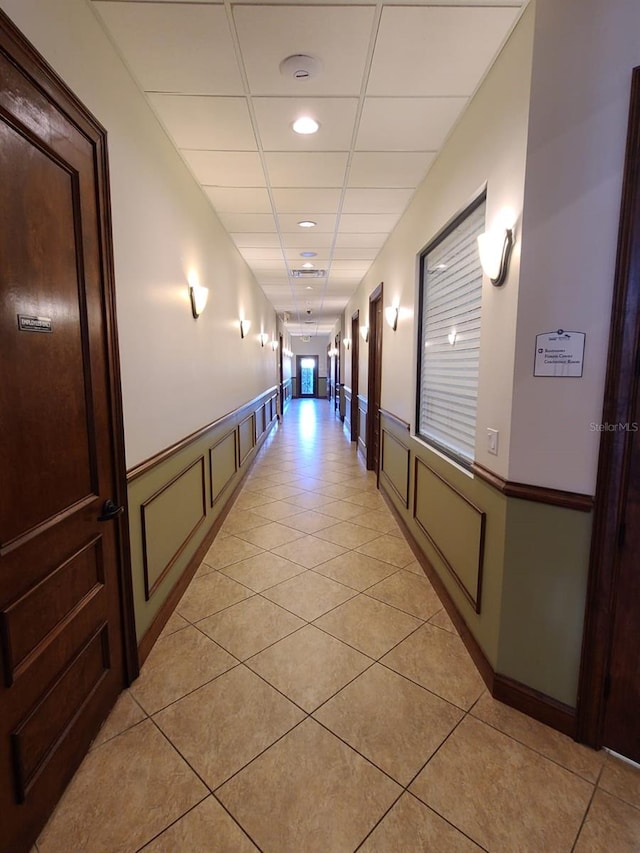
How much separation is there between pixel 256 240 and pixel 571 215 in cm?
388

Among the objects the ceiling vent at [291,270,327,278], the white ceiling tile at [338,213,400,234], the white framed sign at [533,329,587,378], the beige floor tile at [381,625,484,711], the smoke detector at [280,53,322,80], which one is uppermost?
the ceiling vent at [291,270,327,278]

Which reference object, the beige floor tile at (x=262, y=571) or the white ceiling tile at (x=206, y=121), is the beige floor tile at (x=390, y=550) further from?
the white ceiling tile at (x=206, y=121)

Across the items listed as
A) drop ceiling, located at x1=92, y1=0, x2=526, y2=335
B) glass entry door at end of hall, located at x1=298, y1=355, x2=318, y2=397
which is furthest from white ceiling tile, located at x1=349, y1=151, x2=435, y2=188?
glass entry door at end of hall, located at x1=298, y1=355, x2=318, y2=397

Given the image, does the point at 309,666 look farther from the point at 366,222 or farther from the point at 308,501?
the point at 366,222

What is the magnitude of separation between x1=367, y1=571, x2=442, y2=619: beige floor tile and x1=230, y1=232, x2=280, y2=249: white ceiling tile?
12.5 ft

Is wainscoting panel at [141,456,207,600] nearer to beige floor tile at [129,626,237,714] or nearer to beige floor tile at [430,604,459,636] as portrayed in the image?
beige floor tile at [129,626,237,714]

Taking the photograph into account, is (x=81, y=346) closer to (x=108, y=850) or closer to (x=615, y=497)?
(x=108, y=850)

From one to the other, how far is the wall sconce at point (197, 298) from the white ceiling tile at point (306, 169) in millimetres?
1035

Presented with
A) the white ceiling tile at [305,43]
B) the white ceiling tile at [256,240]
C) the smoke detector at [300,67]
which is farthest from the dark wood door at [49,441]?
the white ceiling tile at [256,240]

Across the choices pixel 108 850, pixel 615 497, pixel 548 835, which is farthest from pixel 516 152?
pixel 108 850

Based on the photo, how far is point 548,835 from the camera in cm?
133

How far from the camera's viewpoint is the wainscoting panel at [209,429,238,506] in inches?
147

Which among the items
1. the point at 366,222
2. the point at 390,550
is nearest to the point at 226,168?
the point at 366,222

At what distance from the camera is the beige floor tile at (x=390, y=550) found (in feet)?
10.7
